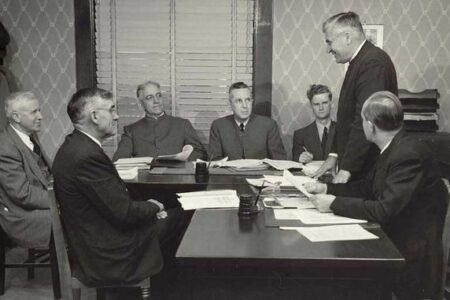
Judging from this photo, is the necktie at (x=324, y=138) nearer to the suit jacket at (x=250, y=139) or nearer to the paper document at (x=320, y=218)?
the suit jacket at (x=250, y=139)

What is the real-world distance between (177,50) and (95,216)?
2831 millimetres

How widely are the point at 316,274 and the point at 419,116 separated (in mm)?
2968

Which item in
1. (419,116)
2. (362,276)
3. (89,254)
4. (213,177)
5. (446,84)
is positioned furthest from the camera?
(446,84)

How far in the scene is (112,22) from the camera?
4934mm

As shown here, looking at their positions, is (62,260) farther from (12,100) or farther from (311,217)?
(12,100)

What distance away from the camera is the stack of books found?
4.41 metres

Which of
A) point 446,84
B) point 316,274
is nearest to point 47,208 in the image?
point 316,274

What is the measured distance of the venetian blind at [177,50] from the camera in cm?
491

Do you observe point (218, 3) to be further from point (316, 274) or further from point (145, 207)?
point (316, 274)

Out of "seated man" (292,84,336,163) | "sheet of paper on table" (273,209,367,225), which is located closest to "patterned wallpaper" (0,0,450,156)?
"seated man" (292,84,336,163)

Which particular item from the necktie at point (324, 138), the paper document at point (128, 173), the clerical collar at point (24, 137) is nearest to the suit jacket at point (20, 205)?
the clerical collar at point (24, 137)

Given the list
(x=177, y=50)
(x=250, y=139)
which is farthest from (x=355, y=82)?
(x=177, y=50)

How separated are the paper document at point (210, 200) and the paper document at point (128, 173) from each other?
0.70 metres

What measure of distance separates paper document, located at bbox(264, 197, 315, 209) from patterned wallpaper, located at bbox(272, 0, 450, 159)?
2501 mm
